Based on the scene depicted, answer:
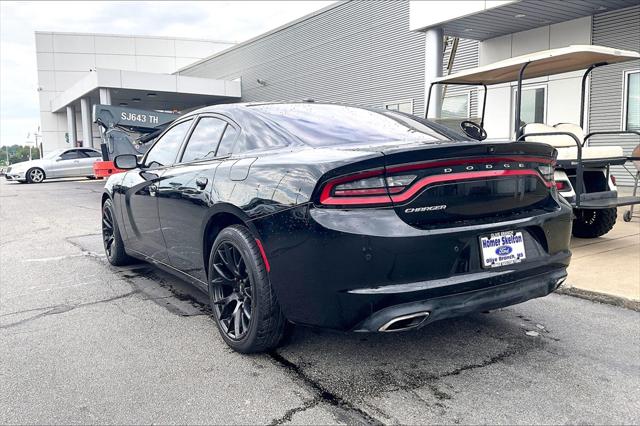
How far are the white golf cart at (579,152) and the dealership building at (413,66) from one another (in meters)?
3.83

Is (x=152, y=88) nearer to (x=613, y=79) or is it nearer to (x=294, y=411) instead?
(x=613, y=79)

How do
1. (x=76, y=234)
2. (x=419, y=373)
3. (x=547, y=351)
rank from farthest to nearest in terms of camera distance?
(x=76, y=234), (x=547, y=351), (x=419, y=373)

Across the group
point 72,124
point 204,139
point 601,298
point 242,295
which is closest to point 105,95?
point 72,124

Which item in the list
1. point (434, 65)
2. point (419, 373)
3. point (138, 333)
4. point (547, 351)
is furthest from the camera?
point (434, 65)

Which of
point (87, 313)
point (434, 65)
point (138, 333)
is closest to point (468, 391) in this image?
point (138, 333)

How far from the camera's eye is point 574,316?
396 centimetres

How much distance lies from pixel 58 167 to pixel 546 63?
21458mm

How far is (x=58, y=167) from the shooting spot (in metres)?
23.0

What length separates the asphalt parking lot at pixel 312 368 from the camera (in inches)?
101

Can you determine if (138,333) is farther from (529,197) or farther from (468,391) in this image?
(529,197)

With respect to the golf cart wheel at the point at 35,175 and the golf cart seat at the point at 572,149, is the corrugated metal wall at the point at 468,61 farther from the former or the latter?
the golf cart wheel at the point at 35,175

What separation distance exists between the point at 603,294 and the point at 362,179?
9.26ft

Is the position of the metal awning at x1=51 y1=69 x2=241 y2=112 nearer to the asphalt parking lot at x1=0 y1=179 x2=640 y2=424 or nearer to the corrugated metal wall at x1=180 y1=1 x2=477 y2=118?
the corrugated metal wall at x1=180 y1=1 x2=477 y2=118

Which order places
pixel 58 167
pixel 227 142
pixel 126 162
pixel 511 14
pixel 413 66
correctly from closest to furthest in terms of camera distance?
pixel 227 142
pixel 126 162
pixel 511 14
pixel 413 66
pixel 58 167
